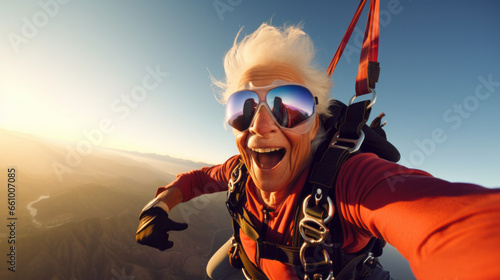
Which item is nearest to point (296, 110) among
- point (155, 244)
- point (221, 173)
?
point (221, 173)

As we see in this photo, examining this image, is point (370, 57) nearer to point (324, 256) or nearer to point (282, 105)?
point (282, 105)

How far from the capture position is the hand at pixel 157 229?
173cm

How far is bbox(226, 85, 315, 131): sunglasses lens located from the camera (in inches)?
62.1

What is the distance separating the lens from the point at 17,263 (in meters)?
24.8

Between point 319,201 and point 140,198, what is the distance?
55.6m

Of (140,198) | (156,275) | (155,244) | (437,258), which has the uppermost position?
(437,258)

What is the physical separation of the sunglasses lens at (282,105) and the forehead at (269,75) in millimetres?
128

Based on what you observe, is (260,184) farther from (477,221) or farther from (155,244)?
(155,244)

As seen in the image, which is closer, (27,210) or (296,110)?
(296,110)

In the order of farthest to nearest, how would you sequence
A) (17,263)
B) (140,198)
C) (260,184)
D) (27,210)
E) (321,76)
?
(140,198) → (27,210) → (17,263) → (321,76) → (260,184)

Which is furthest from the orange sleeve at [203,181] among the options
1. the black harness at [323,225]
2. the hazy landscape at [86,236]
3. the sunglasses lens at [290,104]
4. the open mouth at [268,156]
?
the hazy landscape at [86,236]

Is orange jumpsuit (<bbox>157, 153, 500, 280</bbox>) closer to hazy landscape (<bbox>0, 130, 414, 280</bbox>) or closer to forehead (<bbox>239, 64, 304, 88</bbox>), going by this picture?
forehead (<bbox>239, 64, 304, 88</bbox>)

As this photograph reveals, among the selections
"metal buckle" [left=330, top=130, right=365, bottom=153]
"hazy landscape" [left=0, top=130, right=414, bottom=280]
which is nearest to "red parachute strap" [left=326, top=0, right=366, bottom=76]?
"metal buckle" [left=330, top=130, right=365, bottom=153]

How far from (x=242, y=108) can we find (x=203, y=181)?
1540mm
